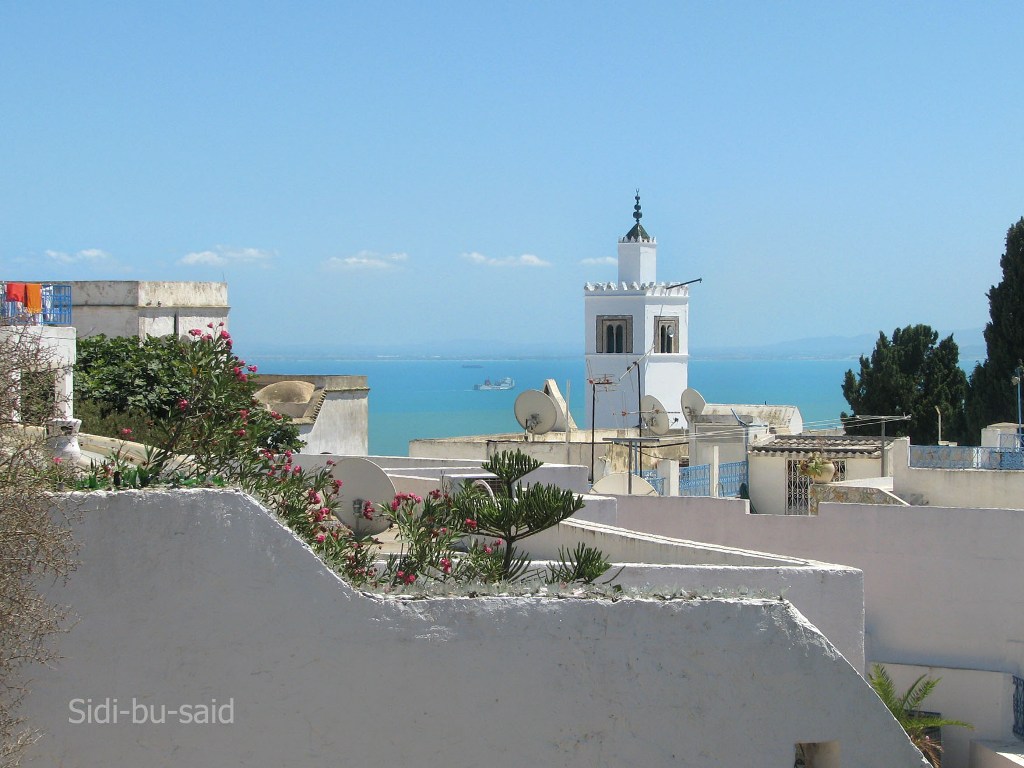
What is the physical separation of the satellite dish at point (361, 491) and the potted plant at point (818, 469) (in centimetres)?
813

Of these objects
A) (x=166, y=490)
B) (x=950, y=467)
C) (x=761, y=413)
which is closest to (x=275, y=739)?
(x=166, y=490)

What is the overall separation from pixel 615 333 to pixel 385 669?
52.9 metres

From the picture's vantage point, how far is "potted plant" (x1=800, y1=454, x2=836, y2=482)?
1770 centimetres

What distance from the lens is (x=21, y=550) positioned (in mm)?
6438

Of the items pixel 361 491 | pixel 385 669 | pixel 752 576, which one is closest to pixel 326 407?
pixel 361 491

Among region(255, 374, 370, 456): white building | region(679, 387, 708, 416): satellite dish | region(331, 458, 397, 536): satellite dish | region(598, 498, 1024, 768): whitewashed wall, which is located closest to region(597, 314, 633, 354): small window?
region(679, 387, 708, 416): satellite dish

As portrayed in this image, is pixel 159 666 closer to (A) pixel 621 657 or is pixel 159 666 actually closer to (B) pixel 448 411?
(A) pixel 621 657

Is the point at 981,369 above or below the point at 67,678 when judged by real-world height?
above

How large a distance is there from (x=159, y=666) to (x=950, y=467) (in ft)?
40.8

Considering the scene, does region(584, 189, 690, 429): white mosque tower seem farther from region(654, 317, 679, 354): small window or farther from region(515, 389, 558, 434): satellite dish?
region(515, 389, 558, 434): satellite dish

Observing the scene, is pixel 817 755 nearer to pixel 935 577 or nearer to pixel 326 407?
pixel 935 577

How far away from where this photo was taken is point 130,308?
21672 millimetres

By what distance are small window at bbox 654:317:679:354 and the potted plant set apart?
136ft

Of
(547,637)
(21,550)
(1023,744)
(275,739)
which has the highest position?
(21,550)
